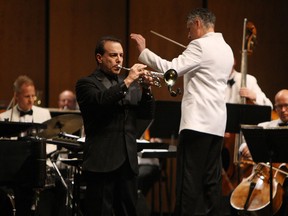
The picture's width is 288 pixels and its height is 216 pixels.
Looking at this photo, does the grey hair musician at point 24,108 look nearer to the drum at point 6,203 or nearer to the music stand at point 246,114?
the drum at point 6,203

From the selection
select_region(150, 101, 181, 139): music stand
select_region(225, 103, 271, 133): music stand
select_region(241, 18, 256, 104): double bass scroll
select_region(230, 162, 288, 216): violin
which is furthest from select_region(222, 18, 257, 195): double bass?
select_region(230, 162, 288, 216): violin

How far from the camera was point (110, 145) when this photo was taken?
423cm

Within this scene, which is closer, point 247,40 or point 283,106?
point 283,106

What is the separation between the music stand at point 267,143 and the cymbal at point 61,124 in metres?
1.61

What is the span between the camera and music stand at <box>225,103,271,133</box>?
650 centimetres

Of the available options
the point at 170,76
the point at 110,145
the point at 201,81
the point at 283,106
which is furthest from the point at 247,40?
the point at 110,145

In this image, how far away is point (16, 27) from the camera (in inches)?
327

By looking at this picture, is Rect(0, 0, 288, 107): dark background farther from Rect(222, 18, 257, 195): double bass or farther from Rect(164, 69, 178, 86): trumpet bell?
Rect(164, 69, 178, 86): trumpet bell

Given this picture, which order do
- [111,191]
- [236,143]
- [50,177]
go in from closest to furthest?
[111,191] → [50,177] → [236,143]

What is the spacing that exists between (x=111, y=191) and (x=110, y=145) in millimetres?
282

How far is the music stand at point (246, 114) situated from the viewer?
6.50m

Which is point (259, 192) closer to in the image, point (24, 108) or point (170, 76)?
point (170, 76)

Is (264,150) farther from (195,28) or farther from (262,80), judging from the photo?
(262,80)

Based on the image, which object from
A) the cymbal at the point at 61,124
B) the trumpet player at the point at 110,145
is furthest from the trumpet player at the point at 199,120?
the cymbal at the point at 61,124
